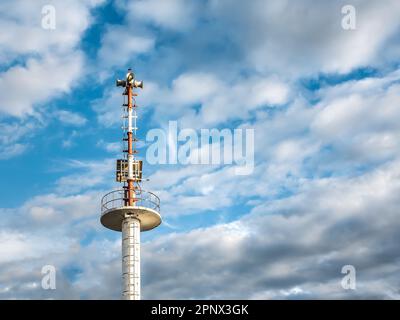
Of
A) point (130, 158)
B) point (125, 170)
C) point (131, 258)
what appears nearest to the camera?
point (131, 258)

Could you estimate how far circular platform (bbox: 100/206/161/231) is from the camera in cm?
5344

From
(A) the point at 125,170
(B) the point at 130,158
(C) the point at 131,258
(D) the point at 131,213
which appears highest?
(B) the point at 130,158

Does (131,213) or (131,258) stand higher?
(131,213)

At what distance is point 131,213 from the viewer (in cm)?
5388

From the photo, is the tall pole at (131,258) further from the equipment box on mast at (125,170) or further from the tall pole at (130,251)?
the equipment box on mast at (125,170)

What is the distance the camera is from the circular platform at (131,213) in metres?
53.4

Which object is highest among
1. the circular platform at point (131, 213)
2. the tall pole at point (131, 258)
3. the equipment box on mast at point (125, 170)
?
the equipment box on mast at point (125, 170)

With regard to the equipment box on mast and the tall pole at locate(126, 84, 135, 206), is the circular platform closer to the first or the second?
the tall pole at locate(126, 84, 135, 206)

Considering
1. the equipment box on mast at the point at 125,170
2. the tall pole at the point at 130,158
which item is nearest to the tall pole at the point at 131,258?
the tall pole at the point at 130,158

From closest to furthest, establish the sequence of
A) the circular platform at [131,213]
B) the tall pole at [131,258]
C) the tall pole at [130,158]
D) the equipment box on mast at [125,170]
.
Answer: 1. the tall pole at [131,258]
2. the circular platform at [131,213]
3. the tall pole at [130,158]
4. the equipment box on mast at [125,170]

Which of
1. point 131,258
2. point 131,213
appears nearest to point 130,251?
point 131,258

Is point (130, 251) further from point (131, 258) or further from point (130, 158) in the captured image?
point (130, 158)

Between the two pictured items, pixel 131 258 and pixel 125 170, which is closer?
pixel 131 258
